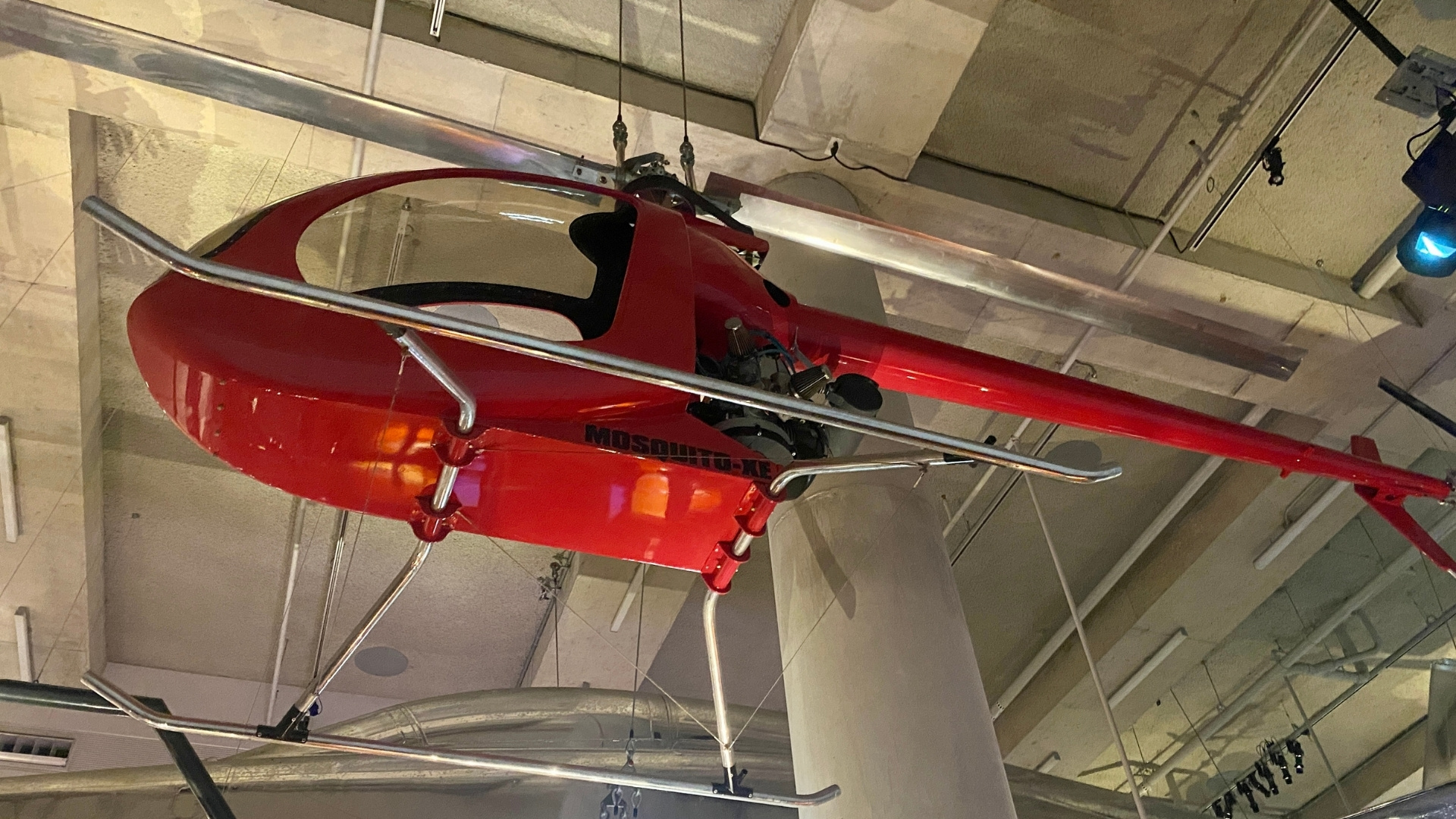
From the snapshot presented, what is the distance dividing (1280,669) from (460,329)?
→ 7.18 m

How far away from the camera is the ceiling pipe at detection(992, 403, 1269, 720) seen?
598 cm

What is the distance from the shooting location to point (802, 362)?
2.27 m

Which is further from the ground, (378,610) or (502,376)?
(502,376)

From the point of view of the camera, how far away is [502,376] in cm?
182

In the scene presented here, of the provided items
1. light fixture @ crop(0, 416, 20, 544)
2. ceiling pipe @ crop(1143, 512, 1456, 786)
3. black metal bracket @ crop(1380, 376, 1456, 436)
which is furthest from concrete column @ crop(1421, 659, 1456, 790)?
light fixture @ crop(0, 416, 20, 544)

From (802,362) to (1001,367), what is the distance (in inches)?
34.9

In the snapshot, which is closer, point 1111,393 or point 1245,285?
point 1111,393

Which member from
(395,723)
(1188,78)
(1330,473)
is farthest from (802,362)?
(1188,78)

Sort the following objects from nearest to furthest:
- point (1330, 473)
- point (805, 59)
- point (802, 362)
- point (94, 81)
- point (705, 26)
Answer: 1. point (802, 362)
2. point (1330, 473)
3. point (94, 81)
4. point (805, 59)
5. point (705, 26)

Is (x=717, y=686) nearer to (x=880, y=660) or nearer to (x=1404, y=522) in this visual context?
(x=880, y=660)

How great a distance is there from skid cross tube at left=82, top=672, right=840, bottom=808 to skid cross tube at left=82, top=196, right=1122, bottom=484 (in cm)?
80

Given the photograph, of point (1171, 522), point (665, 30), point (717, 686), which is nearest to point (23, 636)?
point (717, 686)

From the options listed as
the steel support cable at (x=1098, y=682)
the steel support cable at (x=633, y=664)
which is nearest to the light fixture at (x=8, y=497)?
the steel support cable at (x=633, y=664)

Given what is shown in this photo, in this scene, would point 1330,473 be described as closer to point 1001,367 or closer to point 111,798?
point 1001,367
